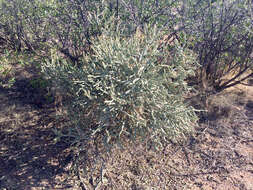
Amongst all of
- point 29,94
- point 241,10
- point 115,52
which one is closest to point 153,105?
point 115,52

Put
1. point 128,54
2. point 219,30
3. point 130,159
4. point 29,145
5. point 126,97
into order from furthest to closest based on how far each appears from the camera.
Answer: point 219,30 → point 29,145 → point 130,159 → point 128,54 → point 126,97

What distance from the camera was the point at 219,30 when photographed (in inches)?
163

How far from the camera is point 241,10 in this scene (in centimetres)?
390

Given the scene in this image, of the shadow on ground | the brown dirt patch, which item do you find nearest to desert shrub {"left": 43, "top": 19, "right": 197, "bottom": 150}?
the brown dirt patch

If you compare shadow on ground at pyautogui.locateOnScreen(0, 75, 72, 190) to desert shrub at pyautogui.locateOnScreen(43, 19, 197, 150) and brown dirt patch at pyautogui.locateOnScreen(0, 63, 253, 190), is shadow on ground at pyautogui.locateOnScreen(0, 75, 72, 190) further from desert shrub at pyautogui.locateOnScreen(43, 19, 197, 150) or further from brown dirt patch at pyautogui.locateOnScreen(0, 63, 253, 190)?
desert shrub at pyautogui.locateOnScreen(43, 19, 197, 150)

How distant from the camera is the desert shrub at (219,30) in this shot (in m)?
3.95

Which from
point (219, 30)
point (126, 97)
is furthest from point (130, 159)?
point (219, 30)

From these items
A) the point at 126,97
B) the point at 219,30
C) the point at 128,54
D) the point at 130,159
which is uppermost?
the point at 219,30

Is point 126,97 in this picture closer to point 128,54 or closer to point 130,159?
point 128,54

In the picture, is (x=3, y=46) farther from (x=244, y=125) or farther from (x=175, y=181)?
(x=244, y=125)

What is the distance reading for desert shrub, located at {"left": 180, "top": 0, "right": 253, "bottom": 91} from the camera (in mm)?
3953

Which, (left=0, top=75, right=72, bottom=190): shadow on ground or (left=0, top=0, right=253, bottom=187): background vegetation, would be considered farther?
(left=0, top=75, right=72, bottom=190): shadow on ground

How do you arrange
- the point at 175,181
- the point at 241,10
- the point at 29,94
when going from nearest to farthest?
1. the point at 175,181
2. the point at 241,10
3. the point at 29,94

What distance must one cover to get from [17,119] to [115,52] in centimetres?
215
